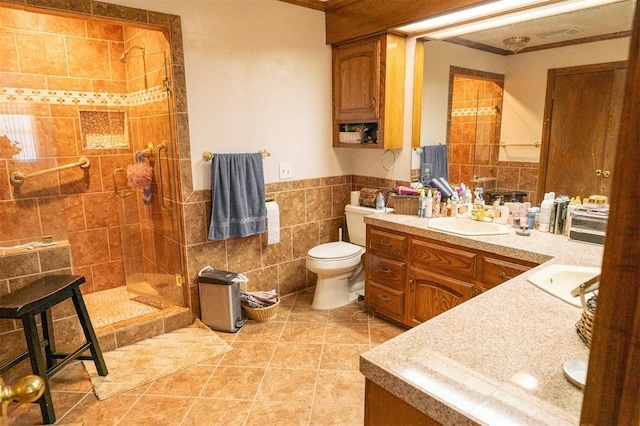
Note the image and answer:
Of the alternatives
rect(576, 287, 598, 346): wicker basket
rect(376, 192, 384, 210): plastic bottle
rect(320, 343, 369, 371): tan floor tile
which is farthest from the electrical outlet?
rect(576, 287, 598, 346): wicker basket

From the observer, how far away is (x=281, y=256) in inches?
135

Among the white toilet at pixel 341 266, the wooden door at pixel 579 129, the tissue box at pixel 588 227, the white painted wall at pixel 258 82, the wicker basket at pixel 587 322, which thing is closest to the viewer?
the wicker basket at pixel 587 322

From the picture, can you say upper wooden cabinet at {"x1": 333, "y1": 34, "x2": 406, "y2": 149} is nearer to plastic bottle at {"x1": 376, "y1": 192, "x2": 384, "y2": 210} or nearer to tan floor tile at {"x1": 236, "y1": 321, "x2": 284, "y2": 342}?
plastic bottle at {"x1": 376, "y1": 192, "x2": 384, "y2": 210}

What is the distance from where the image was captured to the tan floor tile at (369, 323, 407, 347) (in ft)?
9.14

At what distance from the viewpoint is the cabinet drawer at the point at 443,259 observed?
2379 millimetres

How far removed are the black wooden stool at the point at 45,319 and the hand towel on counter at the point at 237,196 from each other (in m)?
0.96

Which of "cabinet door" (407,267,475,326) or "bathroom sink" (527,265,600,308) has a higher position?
"bathroom sink" (527,265,600,308)

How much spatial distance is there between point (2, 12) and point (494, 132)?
3819 millimetres

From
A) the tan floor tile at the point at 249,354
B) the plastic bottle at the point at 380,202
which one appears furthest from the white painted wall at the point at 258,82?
the tan floor tile at the point at 249,354

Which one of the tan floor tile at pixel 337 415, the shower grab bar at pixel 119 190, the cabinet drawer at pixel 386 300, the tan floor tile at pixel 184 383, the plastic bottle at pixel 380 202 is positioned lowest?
the tan floor tile at pixel 184 383

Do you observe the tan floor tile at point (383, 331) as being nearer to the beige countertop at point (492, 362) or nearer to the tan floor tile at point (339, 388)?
the tan floor tile at point (339, 388)

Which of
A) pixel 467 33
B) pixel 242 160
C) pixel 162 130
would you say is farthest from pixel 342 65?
pixel 162 130

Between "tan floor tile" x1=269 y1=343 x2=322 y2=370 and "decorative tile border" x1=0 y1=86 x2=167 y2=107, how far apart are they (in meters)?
1.98

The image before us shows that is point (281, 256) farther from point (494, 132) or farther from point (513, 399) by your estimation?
point (513, 399)
